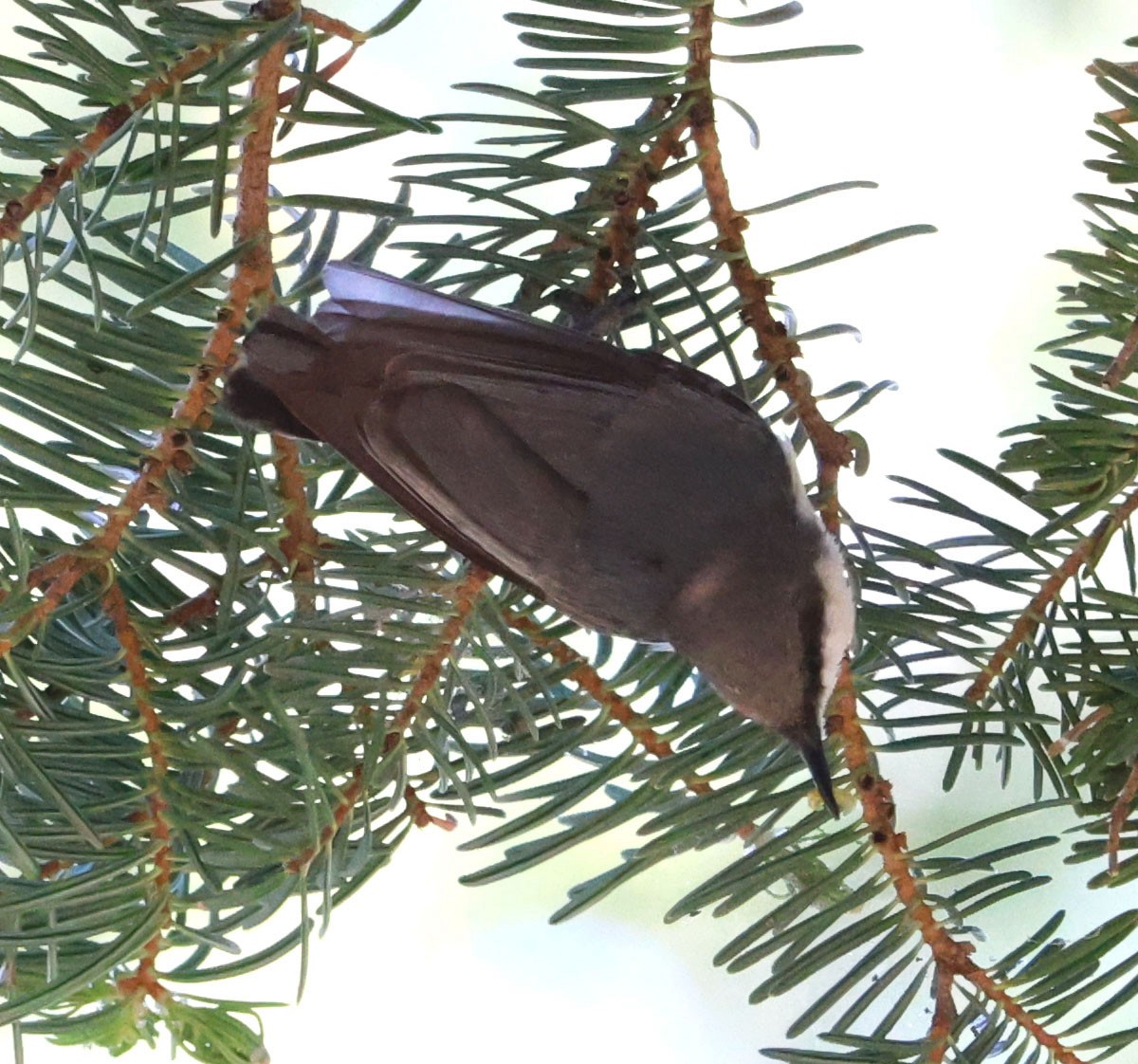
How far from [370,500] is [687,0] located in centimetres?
30

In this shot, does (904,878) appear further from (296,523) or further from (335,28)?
(335,28)

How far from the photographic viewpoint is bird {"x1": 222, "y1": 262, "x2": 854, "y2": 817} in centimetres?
66

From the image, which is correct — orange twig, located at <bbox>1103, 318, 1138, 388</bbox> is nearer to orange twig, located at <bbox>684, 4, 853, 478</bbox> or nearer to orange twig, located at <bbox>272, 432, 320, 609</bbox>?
orange twig, located at <bbox>684, 4, 853, 478</bbox>

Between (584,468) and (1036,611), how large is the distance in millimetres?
342

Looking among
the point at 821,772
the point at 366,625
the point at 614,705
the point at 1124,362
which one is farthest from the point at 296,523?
the point at 1124,362

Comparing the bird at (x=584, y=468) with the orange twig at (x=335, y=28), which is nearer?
the orange twig at (x=335, y=28)

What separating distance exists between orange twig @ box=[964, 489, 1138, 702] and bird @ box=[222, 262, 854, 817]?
77mm

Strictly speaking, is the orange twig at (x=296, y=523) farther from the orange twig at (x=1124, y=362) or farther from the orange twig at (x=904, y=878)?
the orange twig at (x=1124, y=362)

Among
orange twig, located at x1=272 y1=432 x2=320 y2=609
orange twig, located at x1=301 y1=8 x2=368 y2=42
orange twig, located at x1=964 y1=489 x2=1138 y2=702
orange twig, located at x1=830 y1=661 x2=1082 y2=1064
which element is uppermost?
orange twig, located at x1=301 y1=8 x2=368 y2=42

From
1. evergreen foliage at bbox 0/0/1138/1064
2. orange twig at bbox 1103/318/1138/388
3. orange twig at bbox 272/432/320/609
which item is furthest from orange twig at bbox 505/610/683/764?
orange twig at bbox 1103/318/1138/388

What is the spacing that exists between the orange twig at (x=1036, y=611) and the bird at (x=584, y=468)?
0.08 m

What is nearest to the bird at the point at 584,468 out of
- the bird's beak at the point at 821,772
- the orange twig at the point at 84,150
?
the bird's beak at the point at 821,772

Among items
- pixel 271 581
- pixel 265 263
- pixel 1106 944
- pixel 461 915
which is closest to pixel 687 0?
pixel 265 263

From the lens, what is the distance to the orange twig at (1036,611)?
60cm
